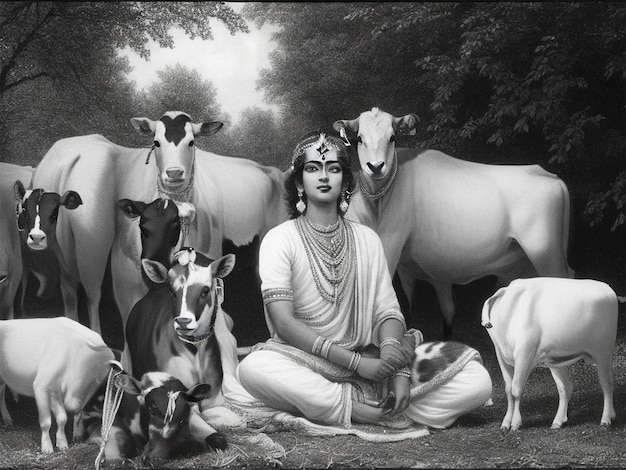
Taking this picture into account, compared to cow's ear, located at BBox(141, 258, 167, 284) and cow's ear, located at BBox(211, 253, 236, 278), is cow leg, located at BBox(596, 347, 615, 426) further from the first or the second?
cow's ear, located at BBox(141, 258, 167, 284)

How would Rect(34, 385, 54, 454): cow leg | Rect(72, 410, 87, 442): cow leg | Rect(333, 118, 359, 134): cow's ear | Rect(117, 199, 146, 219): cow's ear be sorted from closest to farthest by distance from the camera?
1. Rect(34, 385, 54, 454): cow leg
2. Rect(72, 410, 87, 442): cow leg
3. Rect(117, 199, 146, 219): cow's ear
4. Rect(333, 118, 359, 134): cow's ear

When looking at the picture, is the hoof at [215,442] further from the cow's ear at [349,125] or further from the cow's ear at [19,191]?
the cow's ear at [349,125]

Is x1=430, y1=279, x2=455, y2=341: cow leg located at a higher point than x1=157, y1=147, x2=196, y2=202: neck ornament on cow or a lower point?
lower

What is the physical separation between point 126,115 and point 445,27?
1589mm

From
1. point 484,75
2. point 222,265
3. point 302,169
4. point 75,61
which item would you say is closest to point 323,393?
point 222,265

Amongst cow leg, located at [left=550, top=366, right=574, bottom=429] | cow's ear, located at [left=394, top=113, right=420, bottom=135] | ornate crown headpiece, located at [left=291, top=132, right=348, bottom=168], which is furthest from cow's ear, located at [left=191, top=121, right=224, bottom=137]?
cow leg, located at [left=550, top=366, right=574, bottom=429]

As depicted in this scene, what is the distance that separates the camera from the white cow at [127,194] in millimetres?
3814

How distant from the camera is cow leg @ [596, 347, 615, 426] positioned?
3.58 metres

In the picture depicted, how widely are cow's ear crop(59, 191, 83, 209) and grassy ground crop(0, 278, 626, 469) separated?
0.45 meters

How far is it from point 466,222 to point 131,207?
159cm

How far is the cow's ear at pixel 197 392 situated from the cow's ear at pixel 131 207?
85 cm

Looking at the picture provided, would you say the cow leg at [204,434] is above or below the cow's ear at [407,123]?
below

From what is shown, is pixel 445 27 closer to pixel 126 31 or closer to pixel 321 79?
pixel 321 79

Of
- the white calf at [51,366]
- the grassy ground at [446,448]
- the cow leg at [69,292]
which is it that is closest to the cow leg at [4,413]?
the grassy ground at [446,448]
